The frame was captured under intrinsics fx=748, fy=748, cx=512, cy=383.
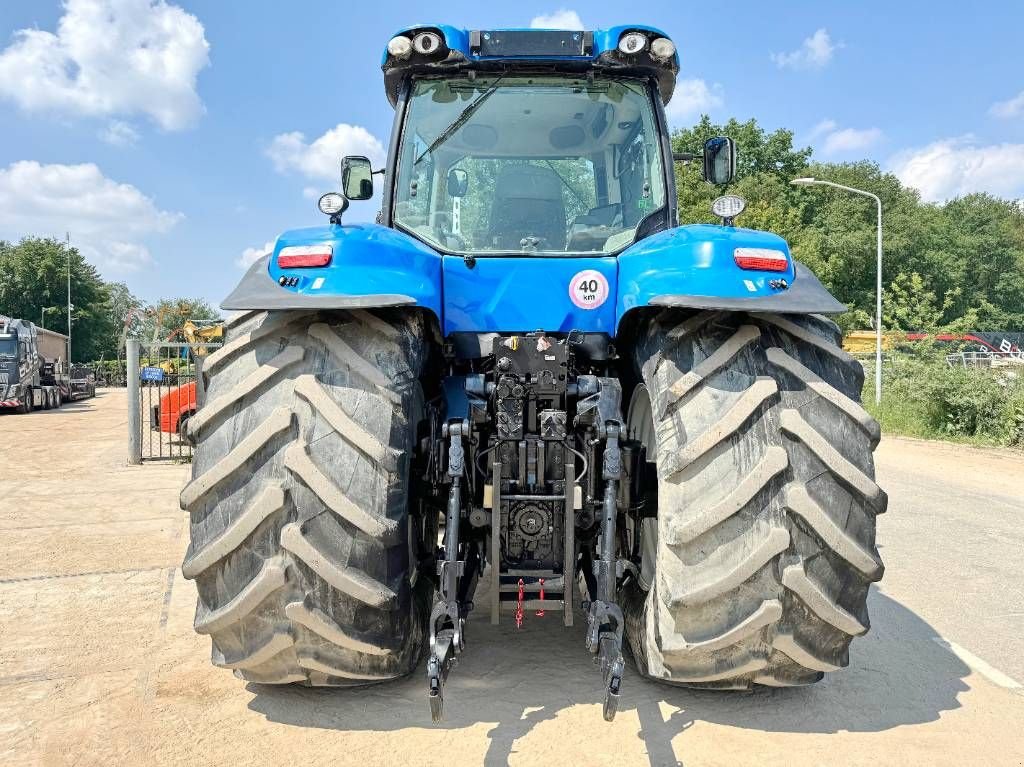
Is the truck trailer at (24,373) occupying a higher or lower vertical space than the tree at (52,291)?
lower

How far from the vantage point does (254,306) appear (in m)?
2.62

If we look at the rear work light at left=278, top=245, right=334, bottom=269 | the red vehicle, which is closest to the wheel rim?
the rear work light at left=278, top=245, right=334, bottom=269

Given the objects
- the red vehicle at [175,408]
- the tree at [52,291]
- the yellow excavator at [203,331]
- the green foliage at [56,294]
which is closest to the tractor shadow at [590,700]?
the red vehicle at [175,408]

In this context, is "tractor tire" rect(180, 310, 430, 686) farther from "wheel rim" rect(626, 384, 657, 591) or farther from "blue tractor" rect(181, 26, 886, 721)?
"wheel rim" rect(626, 384, 657, 591)

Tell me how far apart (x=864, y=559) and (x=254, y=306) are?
2271 mm

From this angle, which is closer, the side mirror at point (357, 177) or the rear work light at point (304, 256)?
the rear work light at point (304, 256)

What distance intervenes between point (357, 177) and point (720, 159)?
2118 millimetres

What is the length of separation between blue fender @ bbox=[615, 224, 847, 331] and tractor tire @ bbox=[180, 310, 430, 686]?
1025mm

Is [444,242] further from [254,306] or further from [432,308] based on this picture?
[254,306]

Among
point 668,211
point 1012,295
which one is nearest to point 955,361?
point 668,211

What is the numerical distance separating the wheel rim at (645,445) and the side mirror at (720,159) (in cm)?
164

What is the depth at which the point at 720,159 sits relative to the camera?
4348 mm

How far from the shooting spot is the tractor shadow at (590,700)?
2877 millimetres

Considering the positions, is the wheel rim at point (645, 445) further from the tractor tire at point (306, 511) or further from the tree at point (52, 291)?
the tree at point (52, 291)
